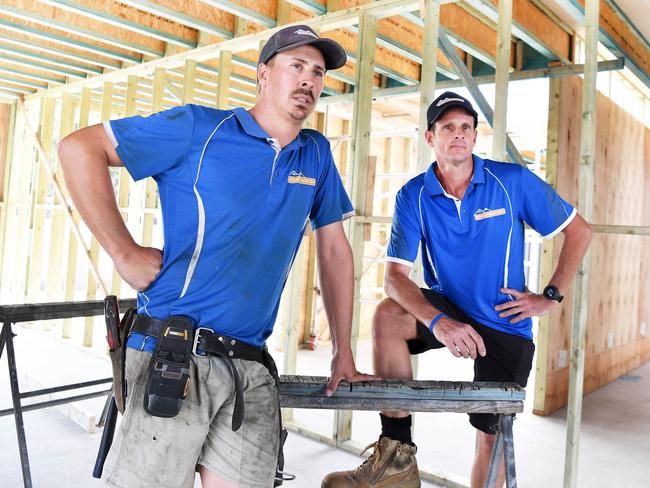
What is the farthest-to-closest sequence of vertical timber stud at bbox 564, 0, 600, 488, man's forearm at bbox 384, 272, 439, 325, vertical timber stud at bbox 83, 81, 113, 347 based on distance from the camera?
vertical timber stud at bbox 83, 81, 113, 347 → vertical timber stud at bbox 564, 0, 600, 488 → man's forearm at bbox 384, 272, 439, 325

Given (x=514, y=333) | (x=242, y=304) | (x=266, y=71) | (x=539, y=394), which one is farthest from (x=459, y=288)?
(x=539, y=394)

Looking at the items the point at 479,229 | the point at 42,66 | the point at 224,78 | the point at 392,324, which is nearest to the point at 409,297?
the point at 392,324

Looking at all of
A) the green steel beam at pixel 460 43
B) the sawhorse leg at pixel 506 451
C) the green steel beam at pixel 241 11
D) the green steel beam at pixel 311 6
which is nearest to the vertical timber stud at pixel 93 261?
the green steel beam at pixel 241 11

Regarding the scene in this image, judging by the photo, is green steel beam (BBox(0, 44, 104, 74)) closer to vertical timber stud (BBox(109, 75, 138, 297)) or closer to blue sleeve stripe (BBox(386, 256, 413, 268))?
vertical timber stud (BBox(109, 75, 138, 297))

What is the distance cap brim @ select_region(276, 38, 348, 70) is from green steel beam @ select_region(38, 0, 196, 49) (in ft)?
10.1

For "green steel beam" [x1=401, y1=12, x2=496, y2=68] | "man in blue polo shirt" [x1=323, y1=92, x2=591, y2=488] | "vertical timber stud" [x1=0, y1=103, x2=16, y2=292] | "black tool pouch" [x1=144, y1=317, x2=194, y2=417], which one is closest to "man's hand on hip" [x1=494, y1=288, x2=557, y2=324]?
"man in blue polo shirt" [x1=323, y1=92, x2=591, y2=488]

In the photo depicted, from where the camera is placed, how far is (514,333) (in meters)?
2.04

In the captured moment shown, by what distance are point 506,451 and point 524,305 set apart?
60 centimetres

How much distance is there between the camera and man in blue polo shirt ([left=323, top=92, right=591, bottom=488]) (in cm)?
197

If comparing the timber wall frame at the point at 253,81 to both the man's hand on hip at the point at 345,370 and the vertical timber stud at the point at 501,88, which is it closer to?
the vertical timber stud at the point at 501,88

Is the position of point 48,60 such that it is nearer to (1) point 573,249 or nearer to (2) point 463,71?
(2) point 463,71

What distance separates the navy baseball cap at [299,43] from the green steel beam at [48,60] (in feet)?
15.1

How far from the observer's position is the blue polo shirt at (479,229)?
200 cm

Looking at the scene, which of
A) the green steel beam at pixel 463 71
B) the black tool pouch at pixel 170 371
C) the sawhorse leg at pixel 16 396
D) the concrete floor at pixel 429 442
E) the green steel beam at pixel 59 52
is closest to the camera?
the black tool pouch at pixel 170 371
